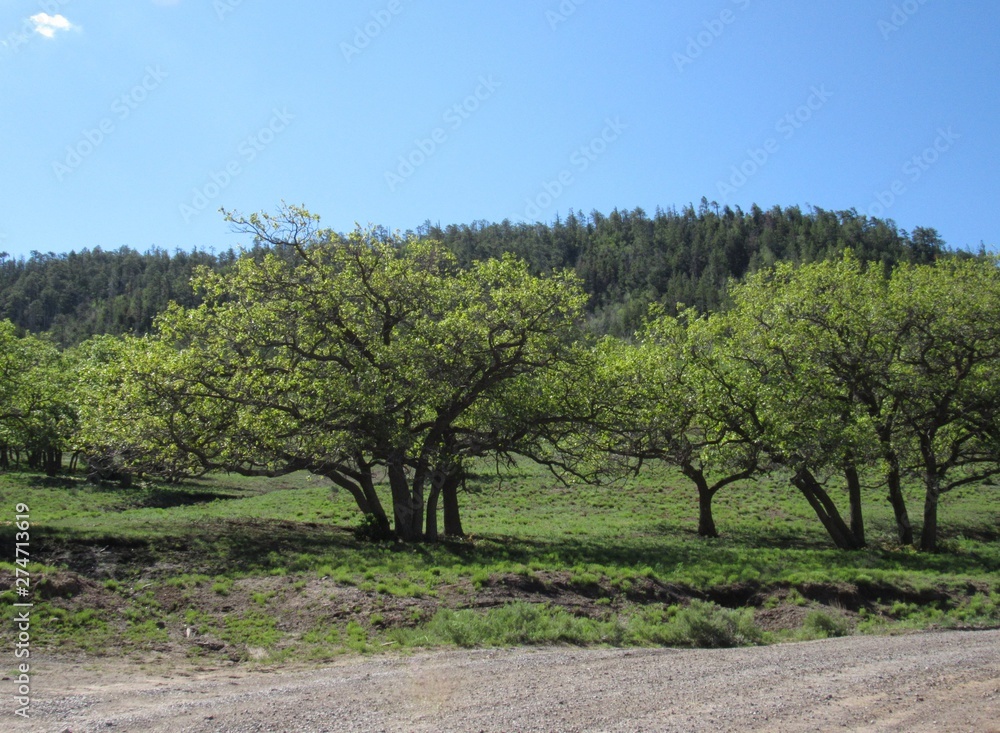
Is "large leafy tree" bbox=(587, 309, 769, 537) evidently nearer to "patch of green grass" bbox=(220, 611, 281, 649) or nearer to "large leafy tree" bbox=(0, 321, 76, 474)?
"patch of green grass" bbox=(220, 611, 281, 649)

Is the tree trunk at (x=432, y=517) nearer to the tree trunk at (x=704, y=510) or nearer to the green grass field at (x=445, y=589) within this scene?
the green grass field at (x=445, y=589)

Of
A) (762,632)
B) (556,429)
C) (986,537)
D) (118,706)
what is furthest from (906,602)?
(986,537)

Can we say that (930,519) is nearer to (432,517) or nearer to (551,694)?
(432,517)

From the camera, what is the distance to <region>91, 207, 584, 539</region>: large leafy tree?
19531 millimetres

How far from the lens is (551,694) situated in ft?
28.4

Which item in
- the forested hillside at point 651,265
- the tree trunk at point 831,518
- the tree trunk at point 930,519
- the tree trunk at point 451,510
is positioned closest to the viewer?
the tree trunk at point 930,519

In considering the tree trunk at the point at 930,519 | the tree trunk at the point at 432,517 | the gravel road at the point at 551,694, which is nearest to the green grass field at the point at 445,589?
the tree trunk at the point at 930,519

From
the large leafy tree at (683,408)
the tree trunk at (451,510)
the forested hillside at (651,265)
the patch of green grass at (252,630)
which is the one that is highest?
the forested hillside at (651,265)

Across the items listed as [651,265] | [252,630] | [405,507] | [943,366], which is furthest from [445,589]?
[651,265]

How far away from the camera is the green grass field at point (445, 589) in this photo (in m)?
12.7

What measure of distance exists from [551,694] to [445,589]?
7.24 metres

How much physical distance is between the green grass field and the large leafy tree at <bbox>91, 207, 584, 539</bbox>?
9.29 ft

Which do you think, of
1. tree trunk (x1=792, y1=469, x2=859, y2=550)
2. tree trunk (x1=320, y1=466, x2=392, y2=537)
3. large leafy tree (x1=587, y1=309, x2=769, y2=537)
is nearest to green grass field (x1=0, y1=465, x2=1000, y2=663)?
tree trunk (x1=320, y1=466, x2=392, y2=537)

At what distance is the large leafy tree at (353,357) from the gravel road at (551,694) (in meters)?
9.31
